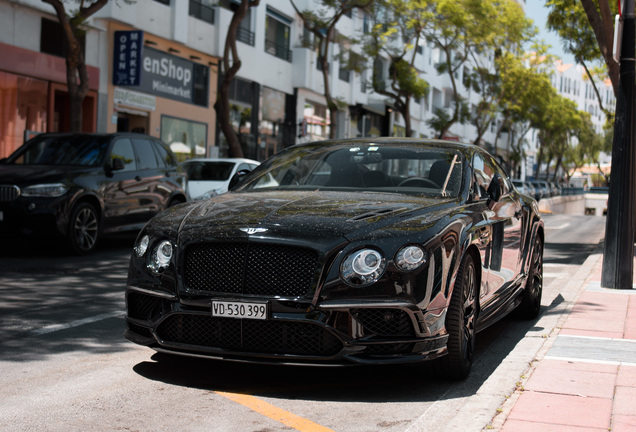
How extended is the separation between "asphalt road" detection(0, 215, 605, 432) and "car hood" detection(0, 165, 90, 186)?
15.4ft

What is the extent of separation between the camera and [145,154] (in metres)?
14.0

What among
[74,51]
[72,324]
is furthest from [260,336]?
[74,51]

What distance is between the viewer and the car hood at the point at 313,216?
482 cm

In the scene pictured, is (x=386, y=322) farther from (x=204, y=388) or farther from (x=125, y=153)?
(x=125, y=153)

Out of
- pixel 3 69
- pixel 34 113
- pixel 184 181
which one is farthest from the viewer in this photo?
pixel 34 113

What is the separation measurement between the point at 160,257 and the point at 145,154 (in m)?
9.18

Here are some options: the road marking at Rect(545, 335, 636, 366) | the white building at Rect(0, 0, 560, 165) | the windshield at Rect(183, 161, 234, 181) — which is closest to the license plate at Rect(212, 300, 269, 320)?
the road marking at Rect(545, 335, 636, 366)

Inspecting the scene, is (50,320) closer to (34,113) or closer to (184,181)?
(184,181)

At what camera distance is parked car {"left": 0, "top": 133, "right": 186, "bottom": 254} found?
1182cm

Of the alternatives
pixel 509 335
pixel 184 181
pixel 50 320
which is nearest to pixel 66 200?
pixel 184 181

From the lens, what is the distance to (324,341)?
4.73 metres

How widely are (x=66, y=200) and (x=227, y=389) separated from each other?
24.9ft

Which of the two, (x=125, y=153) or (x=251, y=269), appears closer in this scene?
(x=251, y=269)

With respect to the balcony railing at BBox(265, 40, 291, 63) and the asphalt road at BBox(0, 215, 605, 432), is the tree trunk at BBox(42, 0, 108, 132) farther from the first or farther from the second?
the balcony railing at BBox(265, 40, 291, 63)
